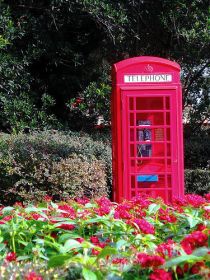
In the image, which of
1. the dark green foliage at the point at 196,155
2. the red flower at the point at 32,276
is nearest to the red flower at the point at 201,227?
the red flower at the point at 32,276

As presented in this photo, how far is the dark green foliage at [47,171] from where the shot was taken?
8016 millimetres

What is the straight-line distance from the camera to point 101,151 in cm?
917

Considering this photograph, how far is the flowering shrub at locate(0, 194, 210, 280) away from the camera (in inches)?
102

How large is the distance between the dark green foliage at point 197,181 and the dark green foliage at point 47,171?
2.03m

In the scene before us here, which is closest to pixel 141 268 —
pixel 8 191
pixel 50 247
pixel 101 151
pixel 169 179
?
pixel 50 247

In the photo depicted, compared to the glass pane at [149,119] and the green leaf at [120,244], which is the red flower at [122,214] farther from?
the glass pane at [149,119]

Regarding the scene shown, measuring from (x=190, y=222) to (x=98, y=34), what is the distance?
28.3ft

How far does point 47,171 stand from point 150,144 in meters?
1.40

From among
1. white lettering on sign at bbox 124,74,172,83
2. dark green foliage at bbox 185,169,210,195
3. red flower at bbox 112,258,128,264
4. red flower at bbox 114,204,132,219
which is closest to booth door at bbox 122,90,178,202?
white lettering on sign at bbox 124,74,172,83

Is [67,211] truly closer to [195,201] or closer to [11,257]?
[195,201]

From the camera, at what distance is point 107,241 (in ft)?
11.6

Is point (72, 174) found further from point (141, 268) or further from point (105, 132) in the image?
point (141, 268)

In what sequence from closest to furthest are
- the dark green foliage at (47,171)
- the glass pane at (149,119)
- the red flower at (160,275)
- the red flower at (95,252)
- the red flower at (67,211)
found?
1. the red flower at (160,275)
2. the red flower at (95,252)
3. the red flower at (67,211)
4. the glass pane at (149,119)
5. the dark green foliage at (47,171)

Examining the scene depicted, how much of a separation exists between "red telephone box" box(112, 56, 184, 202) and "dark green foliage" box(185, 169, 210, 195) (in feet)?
8.19
